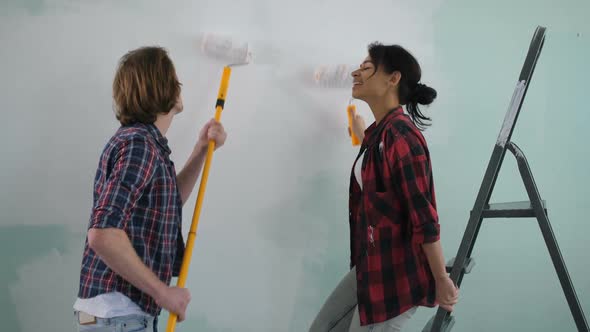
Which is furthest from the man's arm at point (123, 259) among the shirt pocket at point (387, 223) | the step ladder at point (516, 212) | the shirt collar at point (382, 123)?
the step ladder at point (516, 212)

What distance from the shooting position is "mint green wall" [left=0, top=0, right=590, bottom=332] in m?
1.50

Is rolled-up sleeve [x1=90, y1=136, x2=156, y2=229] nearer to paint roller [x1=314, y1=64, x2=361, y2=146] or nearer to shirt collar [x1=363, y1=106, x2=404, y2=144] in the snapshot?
shirt collar [x1=363, y1=106, x2=404, y2=144]

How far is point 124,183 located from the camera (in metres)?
0.92

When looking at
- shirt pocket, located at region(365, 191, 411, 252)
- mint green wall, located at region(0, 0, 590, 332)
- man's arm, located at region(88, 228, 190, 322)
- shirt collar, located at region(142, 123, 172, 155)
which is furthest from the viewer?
mint green wall, located at region(0, 0, 590, 332)

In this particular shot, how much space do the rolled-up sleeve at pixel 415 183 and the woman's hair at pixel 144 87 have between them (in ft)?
1.75

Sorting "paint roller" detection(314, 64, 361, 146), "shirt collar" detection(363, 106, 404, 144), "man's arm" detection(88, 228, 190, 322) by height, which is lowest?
"man's arm" detection(88, 228, 190, 322)

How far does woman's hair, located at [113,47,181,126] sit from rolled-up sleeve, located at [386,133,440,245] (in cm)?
53

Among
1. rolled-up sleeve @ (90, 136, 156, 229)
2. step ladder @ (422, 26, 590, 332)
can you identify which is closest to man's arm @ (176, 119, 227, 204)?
rolled-up sleeve @ (90, 136, 156, 229)

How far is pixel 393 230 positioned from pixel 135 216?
60cm

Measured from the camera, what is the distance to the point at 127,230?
3.17ft

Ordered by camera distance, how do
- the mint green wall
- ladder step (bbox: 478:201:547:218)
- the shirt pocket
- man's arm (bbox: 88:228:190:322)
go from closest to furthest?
man's arm (bbox: 88:228:190:322) → the shirt pocket → ladder step (bbox: 478:201:547:218) → the mint green wall

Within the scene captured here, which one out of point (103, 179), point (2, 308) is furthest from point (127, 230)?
point (2, 308)

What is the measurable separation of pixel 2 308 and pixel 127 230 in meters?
0.83

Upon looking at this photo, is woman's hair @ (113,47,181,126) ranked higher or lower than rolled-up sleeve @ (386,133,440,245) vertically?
higher
